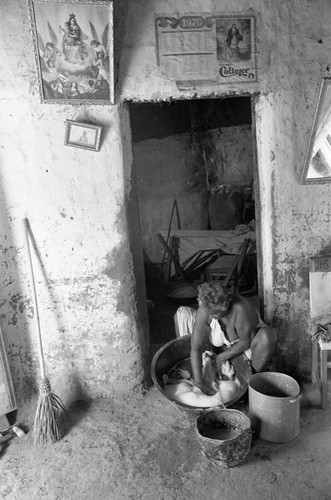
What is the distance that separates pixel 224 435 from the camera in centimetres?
334

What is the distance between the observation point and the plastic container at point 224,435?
3061 millimetres

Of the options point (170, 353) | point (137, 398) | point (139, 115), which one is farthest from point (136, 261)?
point (139, 115)

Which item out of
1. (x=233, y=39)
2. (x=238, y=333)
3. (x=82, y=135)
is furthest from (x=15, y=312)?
(x=233, y=39)

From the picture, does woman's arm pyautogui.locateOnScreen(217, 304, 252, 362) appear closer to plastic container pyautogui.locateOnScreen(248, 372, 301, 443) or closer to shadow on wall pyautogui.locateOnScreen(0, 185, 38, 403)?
plastic container pyautogui.locateOnScreen(248, 372, 301, 443)

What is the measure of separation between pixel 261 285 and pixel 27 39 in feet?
9.16

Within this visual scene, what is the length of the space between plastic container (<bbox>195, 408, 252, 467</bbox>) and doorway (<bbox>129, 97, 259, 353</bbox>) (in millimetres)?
3177

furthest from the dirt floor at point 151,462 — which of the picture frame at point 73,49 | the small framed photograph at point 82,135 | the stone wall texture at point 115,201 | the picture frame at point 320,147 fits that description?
the picture frame at point 73,49

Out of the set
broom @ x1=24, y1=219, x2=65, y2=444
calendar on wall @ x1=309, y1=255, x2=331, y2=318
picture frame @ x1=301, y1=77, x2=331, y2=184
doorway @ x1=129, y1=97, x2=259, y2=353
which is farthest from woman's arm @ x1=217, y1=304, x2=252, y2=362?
doorway @ x1=129, y1=97, x2=259, y2=353

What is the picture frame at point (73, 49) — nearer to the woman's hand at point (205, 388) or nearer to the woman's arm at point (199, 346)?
the woman's arm at point (199, 346)

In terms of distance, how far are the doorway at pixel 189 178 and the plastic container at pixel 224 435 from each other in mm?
3177

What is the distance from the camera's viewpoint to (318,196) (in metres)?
3.78

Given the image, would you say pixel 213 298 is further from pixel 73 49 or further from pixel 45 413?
pixel 73 49

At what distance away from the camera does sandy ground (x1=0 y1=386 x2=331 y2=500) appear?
3.03 m

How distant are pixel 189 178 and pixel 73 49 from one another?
4489 millimetres
